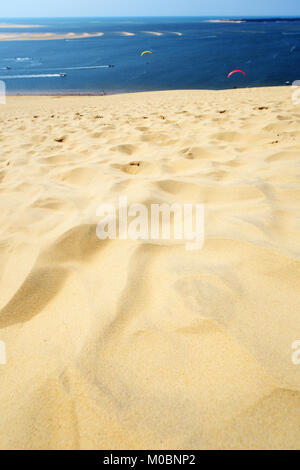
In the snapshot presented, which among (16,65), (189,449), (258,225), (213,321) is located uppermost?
(16,65)

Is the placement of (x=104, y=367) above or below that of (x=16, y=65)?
below

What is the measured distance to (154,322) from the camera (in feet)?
2.90

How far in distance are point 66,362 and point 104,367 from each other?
12 centimetres

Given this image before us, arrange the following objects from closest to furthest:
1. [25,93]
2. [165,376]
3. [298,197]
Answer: [165,376] < [298,197] < [25,93]

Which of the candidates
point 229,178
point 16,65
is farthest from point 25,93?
point 229,178

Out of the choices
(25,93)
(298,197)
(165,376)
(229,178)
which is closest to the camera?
(165,376)

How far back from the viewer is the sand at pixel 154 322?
2.18 ft

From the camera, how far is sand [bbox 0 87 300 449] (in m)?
0.66

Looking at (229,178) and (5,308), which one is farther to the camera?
(229,178)

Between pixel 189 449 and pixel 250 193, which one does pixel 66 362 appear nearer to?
pixel 189 449

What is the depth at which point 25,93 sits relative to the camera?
50.8 feet

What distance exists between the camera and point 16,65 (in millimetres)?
25516
